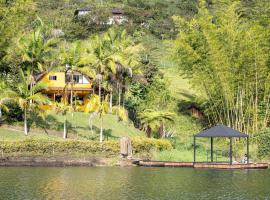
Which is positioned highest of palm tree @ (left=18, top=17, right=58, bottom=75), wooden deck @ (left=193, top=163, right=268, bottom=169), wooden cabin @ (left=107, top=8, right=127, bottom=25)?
wooden cabin @ (left=107, top=8, right=127, bottom=25)

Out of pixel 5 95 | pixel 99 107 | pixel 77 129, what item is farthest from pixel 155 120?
pixel 5 95

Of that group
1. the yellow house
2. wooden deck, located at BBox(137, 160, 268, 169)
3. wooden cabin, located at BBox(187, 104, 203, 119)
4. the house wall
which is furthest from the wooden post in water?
wooden cabin, located at BBox(187, 104, 203, 119)

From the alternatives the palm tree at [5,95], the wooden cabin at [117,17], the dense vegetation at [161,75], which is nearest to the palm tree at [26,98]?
the dense vegetation at [161,75]

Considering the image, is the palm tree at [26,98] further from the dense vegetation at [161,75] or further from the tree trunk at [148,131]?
the tree trunk at [148,131]

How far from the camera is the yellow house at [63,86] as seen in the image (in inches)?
2185

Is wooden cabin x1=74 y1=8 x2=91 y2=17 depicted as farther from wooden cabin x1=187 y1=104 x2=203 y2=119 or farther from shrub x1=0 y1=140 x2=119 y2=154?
shrub x1=0 y1=140 x2=119 y2=154

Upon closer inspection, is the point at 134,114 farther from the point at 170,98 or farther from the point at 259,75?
the point at 259,75

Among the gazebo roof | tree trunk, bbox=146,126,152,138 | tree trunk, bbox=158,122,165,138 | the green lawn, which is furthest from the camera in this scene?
tree trunk, bbox=146,126,152,138

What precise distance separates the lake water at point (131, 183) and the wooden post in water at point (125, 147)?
224 centimetres

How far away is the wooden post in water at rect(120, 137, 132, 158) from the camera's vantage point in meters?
39.9

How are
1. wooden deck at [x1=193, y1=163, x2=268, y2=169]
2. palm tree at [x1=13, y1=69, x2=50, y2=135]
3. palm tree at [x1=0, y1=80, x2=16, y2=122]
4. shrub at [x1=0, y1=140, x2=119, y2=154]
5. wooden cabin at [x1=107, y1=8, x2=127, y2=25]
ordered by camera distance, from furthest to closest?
wooden cabin at [x1=107, y1=8, x2=127, y2=25]
palm tree at [x1=13, y1=69, x2=50, y2=135]
palm tree at [x1=0, y1=80, x2=16, y2=122]
shrub at [x1=0, y1=140, x2=119, y2=154]
wooden deck at [x1=193, y1=163, x2=268, y2=169]

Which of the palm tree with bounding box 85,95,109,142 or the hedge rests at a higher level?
the palm tree with bounding box 85,95,109,142

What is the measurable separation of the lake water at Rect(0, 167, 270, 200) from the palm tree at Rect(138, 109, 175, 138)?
1228 cm

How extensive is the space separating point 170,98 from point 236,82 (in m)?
14.6
